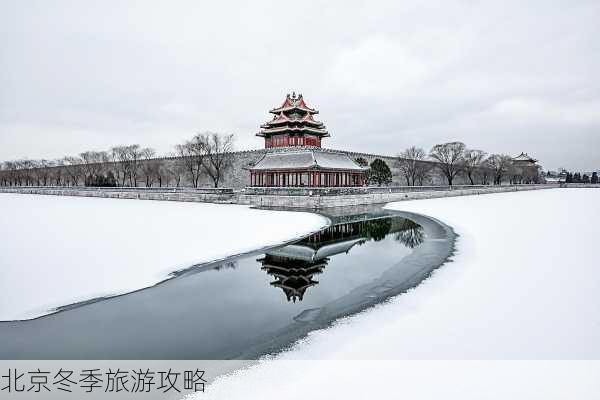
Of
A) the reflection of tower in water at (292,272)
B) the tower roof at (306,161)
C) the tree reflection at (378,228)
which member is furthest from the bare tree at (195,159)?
the reflection of tower in water at (292,272)

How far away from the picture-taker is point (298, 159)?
38.5 m

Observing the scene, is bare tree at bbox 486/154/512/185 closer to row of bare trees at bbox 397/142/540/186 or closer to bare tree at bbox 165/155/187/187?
row of bare trees at bbox 397/142/540/186

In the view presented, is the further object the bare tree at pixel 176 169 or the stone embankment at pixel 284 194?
the bare tree at pixel 176 169

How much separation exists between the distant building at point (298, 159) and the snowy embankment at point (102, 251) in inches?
687

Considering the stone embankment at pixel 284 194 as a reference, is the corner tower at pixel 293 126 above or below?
above

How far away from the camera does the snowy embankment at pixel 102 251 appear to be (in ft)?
26.1

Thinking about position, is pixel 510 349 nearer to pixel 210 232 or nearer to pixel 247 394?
pixel 247 394

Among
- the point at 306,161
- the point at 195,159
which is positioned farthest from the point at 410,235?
the point at 195,159

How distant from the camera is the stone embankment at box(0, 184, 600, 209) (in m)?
31.1

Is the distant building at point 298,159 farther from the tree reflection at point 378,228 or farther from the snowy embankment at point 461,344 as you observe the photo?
the snowy embankment at point 461,344

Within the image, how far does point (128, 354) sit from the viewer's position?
540 centimetres

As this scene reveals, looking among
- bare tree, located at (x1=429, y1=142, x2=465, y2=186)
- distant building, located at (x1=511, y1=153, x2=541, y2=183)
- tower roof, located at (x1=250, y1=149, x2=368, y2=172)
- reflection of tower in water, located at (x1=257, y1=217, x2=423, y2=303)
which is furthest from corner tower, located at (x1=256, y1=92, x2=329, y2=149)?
distant building, located at (x1=511, y1=153, x2=541, y2=183)

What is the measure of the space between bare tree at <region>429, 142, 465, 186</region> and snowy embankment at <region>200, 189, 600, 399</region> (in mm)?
58050

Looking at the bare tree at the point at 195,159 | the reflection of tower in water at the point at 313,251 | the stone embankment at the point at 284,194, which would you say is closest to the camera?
the reflection of tower in water at the point at 313,251
